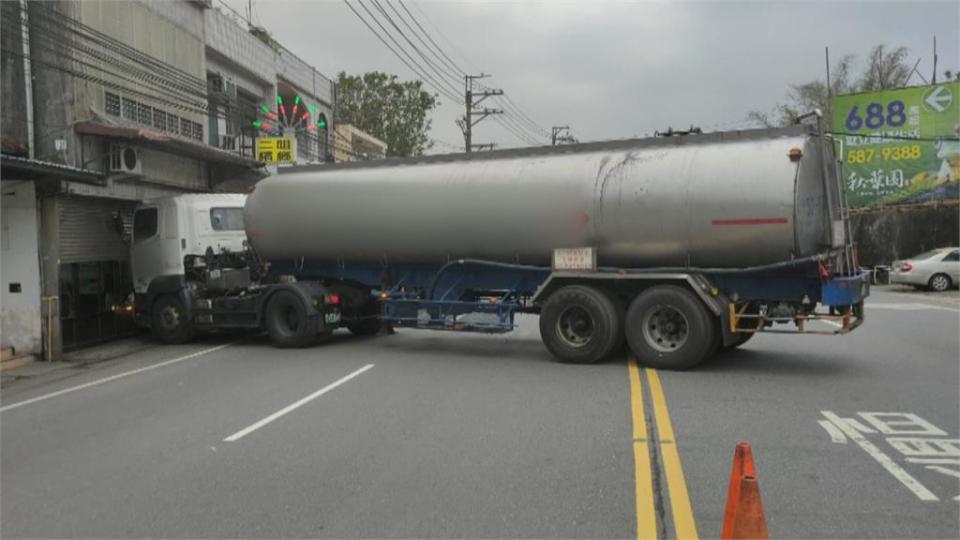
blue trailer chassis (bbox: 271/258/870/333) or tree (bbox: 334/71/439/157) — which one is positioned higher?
tree (bbox: 334/71/439/157)

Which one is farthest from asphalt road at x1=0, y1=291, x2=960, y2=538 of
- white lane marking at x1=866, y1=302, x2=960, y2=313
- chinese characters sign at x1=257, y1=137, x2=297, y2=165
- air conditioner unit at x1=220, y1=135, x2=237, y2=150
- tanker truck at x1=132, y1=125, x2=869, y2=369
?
air conditioner unit at x1=220, y1=135, x2=237, y2=150

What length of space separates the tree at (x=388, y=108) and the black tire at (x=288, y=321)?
1660 inches

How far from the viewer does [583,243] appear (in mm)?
10461

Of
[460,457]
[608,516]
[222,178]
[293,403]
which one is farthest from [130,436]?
[222,178]

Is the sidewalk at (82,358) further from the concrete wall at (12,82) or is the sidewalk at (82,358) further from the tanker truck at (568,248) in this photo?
the concrete wall at (12,82)

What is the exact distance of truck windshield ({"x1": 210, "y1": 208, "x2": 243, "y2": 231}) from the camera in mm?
14688

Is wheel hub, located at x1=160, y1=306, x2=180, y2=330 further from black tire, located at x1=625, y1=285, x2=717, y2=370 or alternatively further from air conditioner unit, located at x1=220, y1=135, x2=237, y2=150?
black tire, located at x1=625, y1=285, x2=717, y2=370

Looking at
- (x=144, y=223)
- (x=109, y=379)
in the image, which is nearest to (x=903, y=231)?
(x=144, y=223)

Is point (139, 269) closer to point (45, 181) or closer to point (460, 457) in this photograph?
point (45, 181)

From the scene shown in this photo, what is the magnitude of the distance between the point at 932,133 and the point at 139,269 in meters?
28.7

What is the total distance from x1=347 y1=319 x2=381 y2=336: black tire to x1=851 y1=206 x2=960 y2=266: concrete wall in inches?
1034

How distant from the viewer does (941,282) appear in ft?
82.9

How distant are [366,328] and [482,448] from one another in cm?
853

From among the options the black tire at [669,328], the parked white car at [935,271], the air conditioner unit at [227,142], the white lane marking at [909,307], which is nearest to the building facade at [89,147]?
the air conditioner unit at [227,142]
